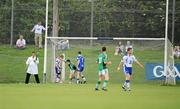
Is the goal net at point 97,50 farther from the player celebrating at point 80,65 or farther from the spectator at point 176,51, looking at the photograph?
the spectator at point 176,51

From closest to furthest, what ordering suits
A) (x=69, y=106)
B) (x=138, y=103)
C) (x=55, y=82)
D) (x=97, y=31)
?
(x=69, y=106) → (x=138, y=103) → (x=55, y=82) → (x=97, y=31)

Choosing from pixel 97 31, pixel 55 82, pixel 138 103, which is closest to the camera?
pixel 138 103

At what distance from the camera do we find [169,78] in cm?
3978

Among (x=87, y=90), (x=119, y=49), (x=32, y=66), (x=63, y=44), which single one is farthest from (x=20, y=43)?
(x=87, y=90)

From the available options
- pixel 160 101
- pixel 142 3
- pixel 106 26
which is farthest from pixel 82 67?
pixel 160 101

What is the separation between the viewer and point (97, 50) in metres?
41.4

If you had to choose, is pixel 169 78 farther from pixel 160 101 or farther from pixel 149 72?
pixel 160 101

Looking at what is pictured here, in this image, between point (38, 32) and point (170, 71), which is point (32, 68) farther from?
point (170, 71)

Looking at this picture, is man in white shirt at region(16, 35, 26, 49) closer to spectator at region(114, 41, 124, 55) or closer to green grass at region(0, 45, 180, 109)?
green grass at region(0, 45, 180, 109)

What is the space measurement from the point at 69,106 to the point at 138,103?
3061 mm

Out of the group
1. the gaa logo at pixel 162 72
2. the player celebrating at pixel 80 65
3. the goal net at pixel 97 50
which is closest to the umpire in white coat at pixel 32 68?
the goal net at pixel 97 50

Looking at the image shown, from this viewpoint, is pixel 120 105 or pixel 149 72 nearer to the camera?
pixel 120 105

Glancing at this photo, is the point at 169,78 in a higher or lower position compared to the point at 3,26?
lower

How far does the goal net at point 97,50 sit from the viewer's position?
133 ft
